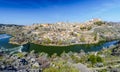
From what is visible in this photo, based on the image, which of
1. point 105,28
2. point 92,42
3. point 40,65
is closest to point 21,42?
point 92,42

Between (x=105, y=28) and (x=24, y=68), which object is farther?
(x=105, y=28)

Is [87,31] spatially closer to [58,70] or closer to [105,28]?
[105,28]

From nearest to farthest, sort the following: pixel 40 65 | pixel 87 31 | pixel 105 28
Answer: pixel 40 65
pixel 87 31
pixel 105 28

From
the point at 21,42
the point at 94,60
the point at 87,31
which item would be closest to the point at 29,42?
the point at 21,42

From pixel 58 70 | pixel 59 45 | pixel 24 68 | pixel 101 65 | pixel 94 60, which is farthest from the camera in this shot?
pixel 59 45

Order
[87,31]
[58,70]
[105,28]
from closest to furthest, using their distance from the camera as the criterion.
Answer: [58,70], [87,31], [105,28]

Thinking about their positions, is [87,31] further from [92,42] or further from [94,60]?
[94,60]

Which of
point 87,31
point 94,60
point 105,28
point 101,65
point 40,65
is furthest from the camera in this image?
point 105,28

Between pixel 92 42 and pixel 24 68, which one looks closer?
pixel 24 68
